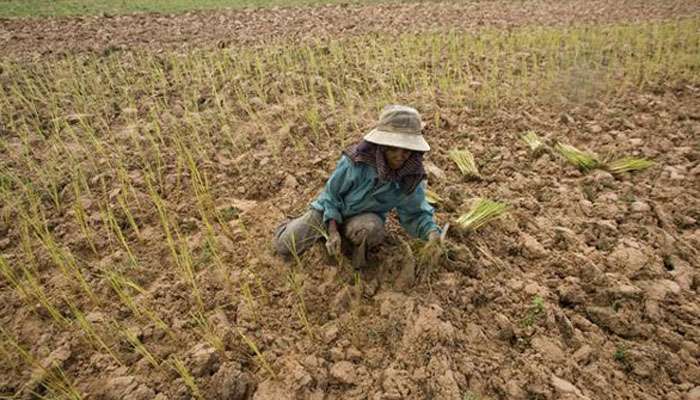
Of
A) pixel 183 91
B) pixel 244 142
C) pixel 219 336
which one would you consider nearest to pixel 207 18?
pixel 183 91

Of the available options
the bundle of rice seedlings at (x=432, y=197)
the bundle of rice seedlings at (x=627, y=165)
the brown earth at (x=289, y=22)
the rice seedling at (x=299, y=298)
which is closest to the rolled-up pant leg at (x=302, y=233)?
the rice seedling at (x=299, y=298)

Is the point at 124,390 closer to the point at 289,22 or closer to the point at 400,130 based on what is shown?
the point at 400,130

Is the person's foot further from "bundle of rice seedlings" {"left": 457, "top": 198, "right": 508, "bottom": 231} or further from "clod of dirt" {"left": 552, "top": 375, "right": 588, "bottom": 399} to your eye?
"clod of dirt" {"left": 552, "top": 375, "right": 588, "bottom": 399}

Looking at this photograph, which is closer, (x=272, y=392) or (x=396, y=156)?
(x=272, y=392)

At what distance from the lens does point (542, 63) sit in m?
4.97

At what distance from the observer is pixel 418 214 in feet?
6.85

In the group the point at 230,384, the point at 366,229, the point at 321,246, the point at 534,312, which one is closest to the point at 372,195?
the point at 366,229

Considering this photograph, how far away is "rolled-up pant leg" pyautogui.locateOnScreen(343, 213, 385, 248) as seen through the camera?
2.04m

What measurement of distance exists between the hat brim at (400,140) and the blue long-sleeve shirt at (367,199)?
193mm

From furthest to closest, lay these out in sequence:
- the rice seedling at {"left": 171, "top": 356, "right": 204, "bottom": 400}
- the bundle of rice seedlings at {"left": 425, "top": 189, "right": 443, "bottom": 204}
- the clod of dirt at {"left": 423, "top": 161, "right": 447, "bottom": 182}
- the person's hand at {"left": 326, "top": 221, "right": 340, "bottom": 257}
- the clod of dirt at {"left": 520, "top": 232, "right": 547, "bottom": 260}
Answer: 1. the clod of dirt at {"left": 423, "top": 161, "right": 447, "bottom": 182}
2. the bundle of rice seedlings at {"left": 425, "top": 189, "right": 443, "bottom": 204}
3. the clod of dirt at {"left": 520, "top": 232, "right": 547, "bottom": 260}
4. the person's hand at {"left": 326, "top": 221, "right": 340, "bottom": 257}
5. the rice seedling at {"left": 171, "top": 356, "right": 204, "bottom": 400}

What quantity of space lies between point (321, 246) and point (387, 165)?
0.58 meters

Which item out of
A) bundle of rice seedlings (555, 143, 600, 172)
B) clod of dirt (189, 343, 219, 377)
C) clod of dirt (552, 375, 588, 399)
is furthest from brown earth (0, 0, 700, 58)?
clod of dirt (552, 375, 588, 399)

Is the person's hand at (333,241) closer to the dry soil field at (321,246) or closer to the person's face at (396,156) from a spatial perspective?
the dry soil field at (321,246)

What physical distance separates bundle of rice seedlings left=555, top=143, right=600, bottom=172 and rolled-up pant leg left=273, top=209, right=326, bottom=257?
6.50 feet
